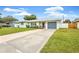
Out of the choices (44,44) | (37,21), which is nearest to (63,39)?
(44,44)

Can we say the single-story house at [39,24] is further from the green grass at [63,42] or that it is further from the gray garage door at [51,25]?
the green grass at [63,42]

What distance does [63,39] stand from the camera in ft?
12.6

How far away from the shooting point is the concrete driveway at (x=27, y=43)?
3693mm

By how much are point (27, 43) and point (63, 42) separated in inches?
30.9

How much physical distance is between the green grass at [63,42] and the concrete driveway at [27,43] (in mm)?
137

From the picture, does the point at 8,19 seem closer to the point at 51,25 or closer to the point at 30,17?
the point at 30,17

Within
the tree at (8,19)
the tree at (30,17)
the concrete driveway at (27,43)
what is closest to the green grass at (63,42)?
the concrete driveway at (27,43)

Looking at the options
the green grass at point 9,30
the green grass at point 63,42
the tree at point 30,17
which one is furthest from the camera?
the tree at point 30,17

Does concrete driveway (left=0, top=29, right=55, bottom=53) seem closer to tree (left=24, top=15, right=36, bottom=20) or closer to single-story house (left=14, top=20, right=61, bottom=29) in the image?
single-story house (left=14, top=20, right=61, bottom=29)

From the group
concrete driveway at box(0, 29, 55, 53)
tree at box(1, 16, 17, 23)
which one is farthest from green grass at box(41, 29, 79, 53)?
tree at box(1, 16, 17, 23)
